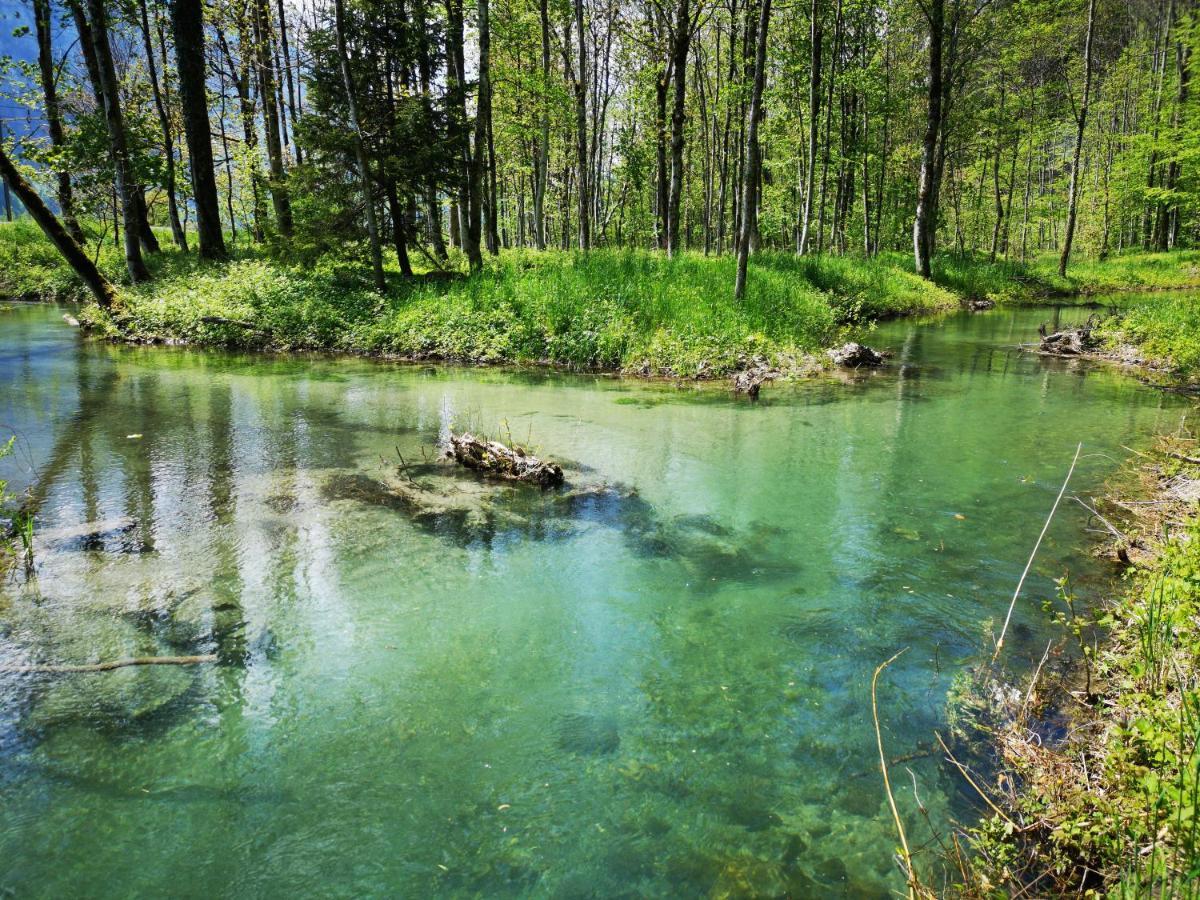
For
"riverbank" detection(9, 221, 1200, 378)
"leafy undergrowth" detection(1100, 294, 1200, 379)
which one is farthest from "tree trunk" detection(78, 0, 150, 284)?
"leafy undergrowth" detection(1100, 294, 1200, 379)

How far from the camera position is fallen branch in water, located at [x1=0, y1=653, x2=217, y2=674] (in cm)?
339

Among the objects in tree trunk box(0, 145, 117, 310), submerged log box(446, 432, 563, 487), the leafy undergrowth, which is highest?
tree trunk box(0, 145, 117, 310)

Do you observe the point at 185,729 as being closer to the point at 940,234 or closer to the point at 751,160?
the point at 751,160

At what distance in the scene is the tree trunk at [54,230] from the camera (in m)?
10.0

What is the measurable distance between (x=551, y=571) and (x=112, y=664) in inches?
97.9

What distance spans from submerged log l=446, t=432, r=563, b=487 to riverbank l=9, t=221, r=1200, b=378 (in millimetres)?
5445

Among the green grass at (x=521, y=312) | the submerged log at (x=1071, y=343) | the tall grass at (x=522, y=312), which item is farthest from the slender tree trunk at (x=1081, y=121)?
the tall grass at (x=522, y=312)

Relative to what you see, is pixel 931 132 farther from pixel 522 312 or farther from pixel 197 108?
pixel 197 108

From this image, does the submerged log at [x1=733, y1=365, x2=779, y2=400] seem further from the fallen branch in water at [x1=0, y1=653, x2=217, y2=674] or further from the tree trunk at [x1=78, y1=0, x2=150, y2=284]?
the tree trunk at [x1=78, y1=0, x2=150, y2=284]

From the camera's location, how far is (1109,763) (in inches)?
93.0

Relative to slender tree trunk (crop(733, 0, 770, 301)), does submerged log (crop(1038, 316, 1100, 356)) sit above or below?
below

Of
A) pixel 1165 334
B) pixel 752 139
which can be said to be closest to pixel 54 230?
pixel 752 139

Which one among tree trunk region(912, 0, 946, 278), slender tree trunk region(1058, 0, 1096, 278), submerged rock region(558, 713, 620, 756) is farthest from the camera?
slender tree trunk region(1058, 0, 1096, 278)

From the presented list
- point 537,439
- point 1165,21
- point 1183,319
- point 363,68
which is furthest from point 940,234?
point 537,439
